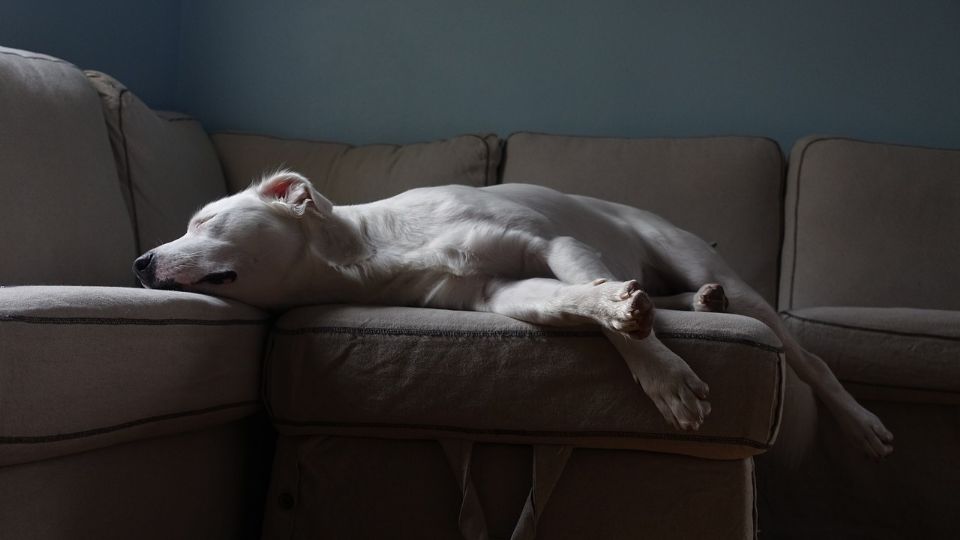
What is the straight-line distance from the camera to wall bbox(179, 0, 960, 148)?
116 inches

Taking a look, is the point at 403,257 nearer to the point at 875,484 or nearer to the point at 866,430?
the point at 866,430

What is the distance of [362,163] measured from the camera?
2.98 m

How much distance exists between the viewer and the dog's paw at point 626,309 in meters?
1.28

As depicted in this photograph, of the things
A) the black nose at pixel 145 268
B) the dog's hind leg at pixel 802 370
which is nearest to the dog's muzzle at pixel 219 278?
the black nose at pixel 145 268

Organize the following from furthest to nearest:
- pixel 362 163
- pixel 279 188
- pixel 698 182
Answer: pixel 362 163
pixel 698 182
pixel 279 188

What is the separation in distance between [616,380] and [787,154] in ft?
6.27

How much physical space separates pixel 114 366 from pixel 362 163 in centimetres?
174

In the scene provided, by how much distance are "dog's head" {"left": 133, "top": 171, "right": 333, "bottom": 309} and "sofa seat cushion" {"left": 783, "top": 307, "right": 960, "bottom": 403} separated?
121cm

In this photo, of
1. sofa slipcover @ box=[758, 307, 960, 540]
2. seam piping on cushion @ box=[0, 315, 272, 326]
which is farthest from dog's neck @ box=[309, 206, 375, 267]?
sofa slipcover @ box=[758, 307, 960, 540]

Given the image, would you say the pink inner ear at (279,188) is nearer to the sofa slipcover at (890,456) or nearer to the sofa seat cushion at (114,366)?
the sofa seat cushion at (114,366)

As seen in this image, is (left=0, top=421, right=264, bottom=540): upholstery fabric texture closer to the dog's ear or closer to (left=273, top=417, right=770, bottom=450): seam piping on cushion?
(left=273, top=417, right=770, bottom=450): seam piping on cushion

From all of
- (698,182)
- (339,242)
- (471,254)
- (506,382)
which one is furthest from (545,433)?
(698,182)

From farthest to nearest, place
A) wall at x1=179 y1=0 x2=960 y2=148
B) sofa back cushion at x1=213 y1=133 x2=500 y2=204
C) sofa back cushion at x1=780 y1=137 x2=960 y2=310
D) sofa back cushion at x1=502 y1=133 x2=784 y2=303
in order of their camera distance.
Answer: wall at x1=179 y1=0 x2=960 y2=148
sofa back cushion at x1=213 y1=133 x2=500 y2=204
sofa back cushion at x1=502 y1=133 x2=784 y2=303
sofa back cushion at x1=780 y1=137 x2=960 y2=310

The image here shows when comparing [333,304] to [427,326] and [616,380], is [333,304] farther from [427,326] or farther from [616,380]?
[616,380]
